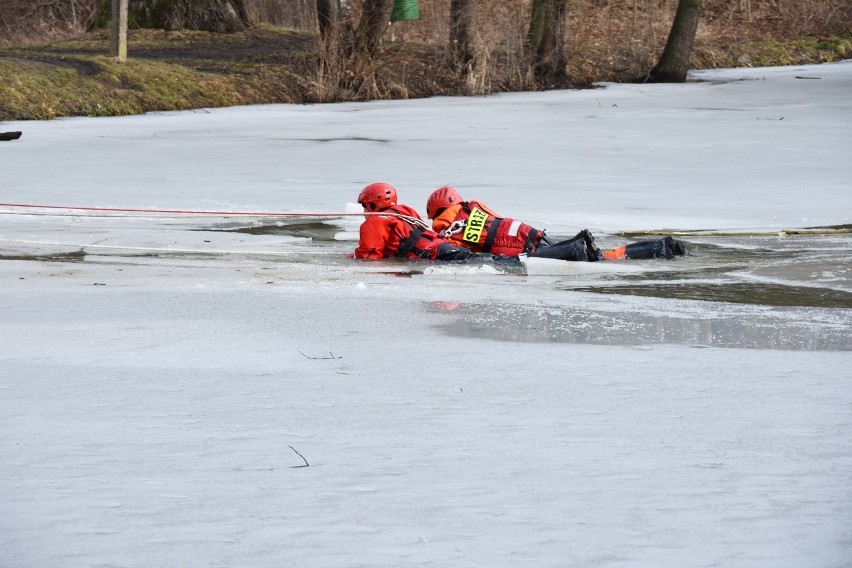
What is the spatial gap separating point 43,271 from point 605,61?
22854 millimetres

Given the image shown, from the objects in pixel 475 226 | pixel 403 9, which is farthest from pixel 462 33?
pixel 475 226

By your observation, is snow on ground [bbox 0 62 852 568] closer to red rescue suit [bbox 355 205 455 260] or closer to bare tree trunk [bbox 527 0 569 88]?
red rescue suit [bbox 355 205 455 260]

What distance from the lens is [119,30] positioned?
69.4 ft

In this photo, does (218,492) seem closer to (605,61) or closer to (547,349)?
(547,349)

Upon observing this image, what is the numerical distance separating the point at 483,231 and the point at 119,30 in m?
14.1

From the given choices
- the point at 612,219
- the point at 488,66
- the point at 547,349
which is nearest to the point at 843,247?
the point at 612,219

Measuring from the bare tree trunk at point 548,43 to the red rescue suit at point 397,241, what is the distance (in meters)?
17.6

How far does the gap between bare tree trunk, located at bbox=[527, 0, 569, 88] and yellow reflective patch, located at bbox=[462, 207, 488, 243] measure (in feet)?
57.5

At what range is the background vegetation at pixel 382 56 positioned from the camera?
20.3 meters

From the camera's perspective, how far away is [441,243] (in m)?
8.69

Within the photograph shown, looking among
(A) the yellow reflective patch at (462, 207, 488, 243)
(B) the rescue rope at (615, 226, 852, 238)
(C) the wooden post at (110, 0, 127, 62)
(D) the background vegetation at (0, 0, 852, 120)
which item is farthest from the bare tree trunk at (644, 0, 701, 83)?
(A) the yellow reflective patch at (462, 207, 488, 243)

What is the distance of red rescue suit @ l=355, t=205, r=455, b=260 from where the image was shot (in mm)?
8656

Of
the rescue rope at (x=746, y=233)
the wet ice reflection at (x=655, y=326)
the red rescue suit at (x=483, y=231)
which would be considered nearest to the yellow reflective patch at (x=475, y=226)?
the red rescue suit at (x=483, y=231)

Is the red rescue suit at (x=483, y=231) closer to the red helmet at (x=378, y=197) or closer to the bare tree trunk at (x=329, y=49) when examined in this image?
the red helmet at (x=378, y=197)
